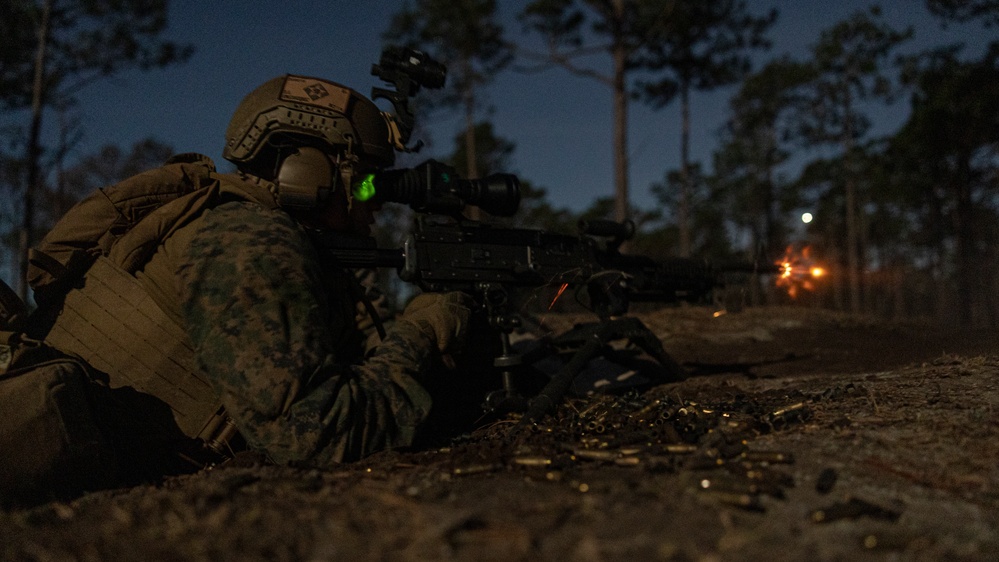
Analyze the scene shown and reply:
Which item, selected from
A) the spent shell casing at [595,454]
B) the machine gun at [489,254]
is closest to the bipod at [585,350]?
the machine gun at [489,254]

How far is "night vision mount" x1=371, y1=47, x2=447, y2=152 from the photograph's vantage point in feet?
14.2

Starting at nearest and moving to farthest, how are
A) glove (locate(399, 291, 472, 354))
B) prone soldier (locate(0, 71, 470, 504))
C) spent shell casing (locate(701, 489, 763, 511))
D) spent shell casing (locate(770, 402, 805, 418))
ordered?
spent shell casing (locate(701, 489, 763, 511))
prone soldier (locate(0, 71, 470, 504))
spent shell casing (locate(770, 402, 805, 418))
glove (locate(399, 291, 472, 354))

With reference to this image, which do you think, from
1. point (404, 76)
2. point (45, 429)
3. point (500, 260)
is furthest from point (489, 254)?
point (45, 429)

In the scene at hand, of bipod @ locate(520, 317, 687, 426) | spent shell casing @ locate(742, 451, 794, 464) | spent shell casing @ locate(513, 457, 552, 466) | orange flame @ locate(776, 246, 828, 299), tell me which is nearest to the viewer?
spent shell casing @ locate(742, 451, 794, 464)

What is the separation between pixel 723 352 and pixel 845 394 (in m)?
3.92

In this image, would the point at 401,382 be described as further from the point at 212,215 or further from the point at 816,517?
the point at 816,517

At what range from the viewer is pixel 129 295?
3334 mm

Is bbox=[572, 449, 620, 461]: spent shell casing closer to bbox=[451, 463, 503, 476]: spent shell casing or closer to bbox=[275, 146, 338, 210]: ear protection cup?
bbox=[451, 463, 503, 476]: spent shell casing

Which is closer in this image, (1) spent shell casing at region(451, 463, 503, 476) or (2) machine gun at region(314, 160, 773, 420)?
(1) spent shell casing at region(451, 463, 503, 476)

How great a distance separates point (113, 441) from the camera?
3219 mm

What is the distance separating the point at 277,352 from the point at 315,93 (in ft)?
5.44

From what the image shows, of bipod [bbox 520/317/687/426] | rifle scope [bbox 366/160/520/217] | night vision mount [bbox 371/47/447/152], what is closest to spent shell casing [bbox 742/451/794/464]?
bipod [bbox 520/317/687/426]

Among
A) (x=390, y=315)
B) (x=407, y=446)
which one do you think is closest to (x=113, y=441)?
(x=407, y=446)

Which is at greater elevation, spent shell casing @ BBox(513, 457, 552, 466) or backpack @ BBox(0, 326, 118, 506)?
backpack @ BBox(0, 326, 118, 506)
